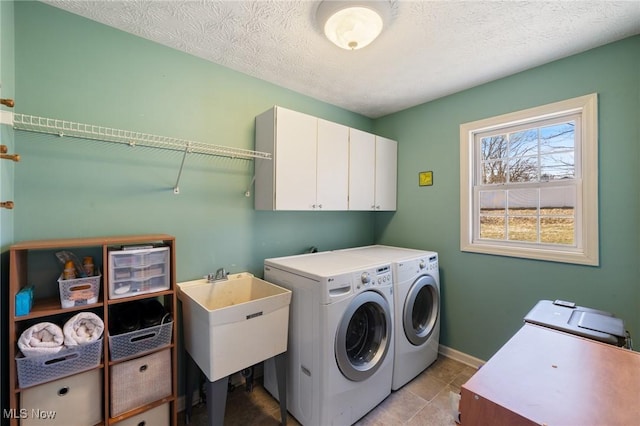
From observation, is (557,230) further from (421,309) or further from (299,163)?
(299,163)

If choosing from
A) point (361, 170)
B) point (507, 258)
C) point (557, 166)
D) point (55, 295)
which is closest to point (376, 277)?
point (361, 170)

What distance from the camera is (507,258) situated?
2197mm

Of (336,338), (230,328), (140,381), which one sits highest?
(230,328)

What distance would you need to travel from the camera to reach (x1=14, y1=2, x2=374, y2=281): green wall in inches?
56.3

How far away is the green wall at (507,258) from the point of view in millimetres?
1697

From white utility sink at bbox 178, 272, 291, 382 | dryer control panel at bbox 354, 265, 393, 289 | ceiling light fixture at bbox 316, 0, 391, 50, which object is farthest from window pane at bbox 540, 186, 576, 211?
white utility sink at bbox 178, 272, 291, 382

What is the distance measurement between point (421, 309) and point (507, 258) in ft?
2.73

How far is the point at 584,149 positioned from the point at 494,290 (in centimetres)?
123

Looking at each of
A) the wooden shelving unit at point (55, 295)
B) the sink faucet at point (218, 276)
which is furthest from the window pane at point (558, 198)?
the wooden shelving unit at point (55, 295)

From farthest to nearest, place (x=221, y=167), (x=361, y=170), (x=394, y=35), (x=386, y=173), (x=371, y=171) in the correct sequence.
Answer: (x=386, y=173) → (x=371, y=171) → (x=361, y=170) → (x=221, y=167) → (x=394, y=35)

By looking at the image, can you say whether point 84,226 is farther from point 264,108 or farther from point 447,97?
point 447,97

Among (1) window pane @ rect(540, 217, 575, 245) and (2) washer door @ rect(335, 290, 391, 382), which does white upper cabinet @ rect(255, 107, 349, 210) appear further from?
(1) window pane @ rect(540, 217, 575, 245)

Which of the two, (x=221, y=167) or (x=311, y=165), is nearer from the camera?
(x=221, y=167)

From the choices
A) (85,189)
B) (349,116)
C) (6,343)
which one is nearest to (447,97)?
(349,116)
